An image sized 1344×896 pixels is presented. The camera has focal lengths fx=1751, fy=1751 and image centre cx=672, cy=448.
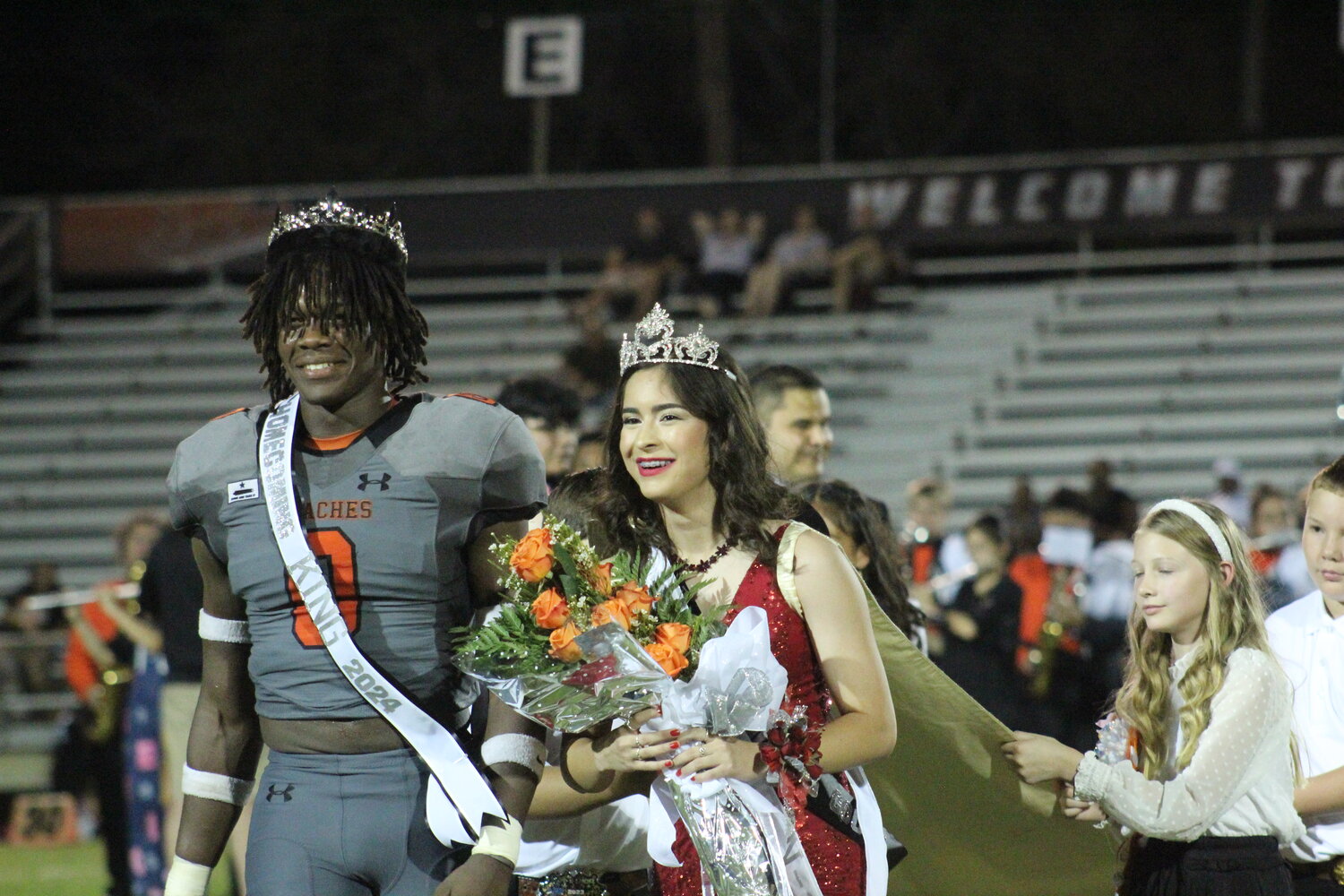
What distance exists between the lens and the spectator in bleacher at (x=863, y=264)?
1352 cm

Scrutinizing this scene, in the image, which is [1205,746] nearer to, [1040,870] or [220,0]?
[1040,870]

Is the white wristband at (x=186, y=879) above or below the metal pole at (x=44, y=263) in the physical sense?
below

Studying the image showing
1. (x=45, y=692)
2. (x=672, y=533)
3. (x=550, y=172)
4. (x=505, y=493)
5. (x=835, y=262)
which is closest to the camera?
(x=505, y=493)

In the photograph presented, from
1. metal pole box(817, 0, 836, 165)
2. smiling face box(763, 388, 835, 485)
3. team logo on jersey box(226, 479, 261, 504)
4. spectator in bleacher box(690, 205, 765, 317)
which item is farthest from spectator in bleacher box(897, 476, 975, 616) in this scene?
team logo on jersey box(226, 479, 261, 504)

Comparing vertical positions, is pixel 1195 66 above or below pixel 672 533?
above

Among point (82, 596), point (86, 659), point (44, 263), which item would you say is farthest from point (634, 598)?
point (44, 263)

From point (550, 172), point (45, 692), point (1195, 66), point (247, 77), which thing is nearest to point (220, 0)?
point (247, 77)

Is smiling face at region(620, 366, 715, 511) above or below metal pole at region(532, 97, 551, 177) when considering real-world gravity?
below

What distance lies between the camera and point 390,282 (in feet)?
10.0

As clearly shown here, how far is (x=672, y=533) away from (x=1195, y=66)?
40.4ft

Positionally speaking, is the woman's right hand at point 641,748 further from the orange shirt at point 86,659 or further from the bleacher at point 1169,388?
the bleacher at point 1169,388

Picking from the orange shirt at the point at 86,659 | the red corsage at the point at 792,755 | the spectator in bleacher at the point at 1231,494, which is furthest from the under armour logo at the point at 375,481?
the spectator in bleacher at the point at 1231,494

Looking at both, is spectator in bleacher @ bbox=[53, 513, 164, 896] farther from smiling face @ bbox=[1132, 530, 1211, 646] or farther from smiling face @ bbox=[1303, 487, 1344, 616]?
smiling face @ bbox=[1303, 487, 1344, 616]

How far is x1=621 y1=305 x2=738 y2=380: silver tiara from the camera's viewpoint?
325 centimetres
